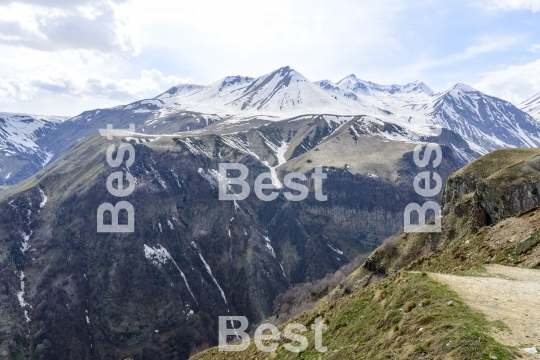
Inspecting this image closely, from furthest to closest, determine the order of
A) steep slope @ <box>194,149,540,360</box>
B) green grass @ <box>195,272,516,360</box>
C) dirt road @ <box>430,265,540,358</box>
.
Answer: dirt road @ <box>430,265,540,358</box> → steep slope @ <box>194,149,540,360</box> → green grass @ <box>195,272,516,360</box>

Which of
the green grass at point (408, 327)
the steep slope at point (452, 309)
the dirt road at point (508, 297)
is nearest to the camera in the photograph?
the green grass at point (408, 327)

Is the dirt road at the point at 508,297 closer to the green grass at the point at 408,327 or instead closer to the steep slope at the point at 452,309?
the steep slope at the point at 452,309

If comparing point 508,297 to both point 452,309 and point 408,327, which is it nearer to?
point 452,309

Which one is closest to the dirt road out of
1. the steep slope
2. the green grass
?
the steep slope

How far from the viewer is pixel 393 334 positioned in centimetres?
2203

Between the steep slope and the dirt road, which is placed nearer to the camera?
the steep slope

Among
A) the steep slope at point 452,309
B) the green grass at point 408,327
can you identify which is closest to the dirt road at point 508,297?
the steep slope at point 452,309

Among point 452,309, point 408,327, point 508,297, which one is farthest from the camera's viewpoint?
point 508,297

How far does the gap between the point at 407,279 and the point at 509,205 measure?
43520 mm

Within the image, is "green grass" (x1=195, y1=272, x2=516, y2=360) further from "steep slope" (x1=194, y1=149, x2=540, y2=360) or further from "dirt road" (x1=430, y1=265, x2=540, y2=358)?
"dirt road" (x1=430, y1=265, x2=540, y2=358)

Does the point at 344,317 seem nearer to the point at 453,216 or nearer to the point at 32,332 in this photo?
the point at 453,216

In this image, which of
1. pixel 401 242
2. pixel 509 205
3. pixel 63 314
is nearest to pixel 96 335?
pixel 63 314

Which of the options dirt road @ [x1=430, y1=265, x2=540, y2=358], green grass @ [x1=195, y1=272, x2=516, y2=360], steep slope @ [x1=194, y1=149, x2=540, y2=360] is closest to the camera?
green grass @ [x1=195, y1=272, x2=516, y2=360]

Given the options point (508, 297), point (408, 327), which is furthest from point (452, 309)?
point (508, 297)
